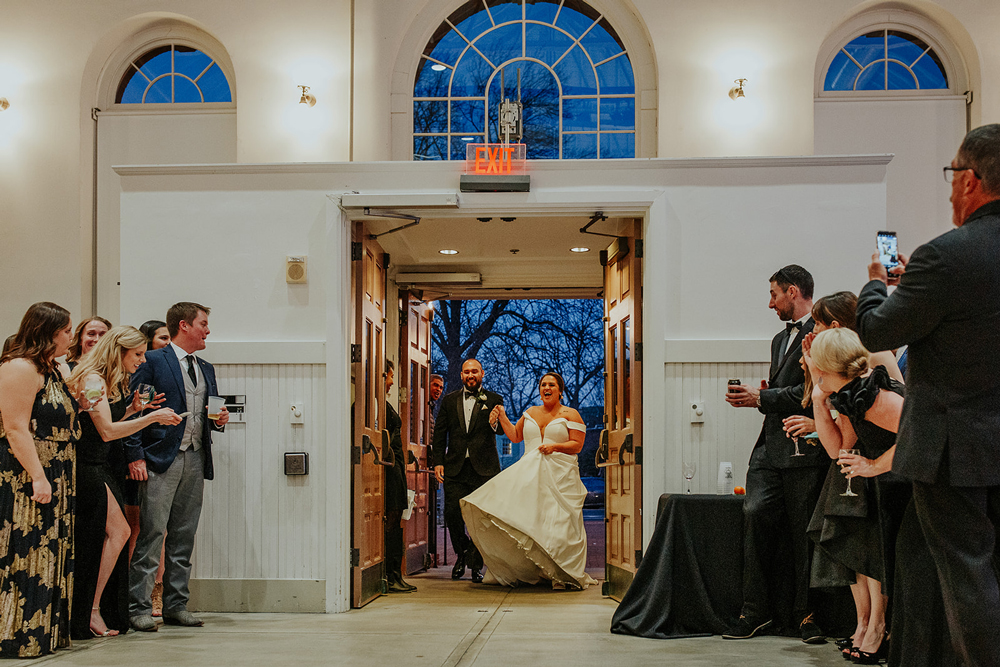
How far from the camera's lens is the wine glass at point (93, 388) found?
513 centimetres

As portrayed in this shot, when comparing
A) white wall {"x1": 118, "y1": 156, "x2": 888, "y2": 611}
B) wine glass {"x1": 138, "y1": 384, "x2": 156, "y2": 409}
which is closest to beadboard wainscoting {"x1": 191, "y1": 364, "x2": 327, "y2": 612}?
white wall {"x1": 118, "y1": 156, "x2": 888, "y2": 611}

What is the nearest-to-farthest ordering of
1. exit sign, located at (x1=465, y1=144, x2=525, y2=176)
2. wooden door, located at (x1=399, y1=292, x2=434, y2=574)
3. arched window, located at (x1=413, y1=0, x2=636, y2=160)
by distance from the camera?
1. exit sign, located at (x1=465, y1=144, x2=525, y2=176)
2. arched window, located at (x1=413, y1=0, x2=636, y2=160)
3. wooden door, located at (x1=399, y1=292, x2=434, y2=574)

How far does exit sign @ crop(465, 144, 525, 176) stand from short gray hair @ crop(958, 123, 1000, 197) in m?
3.95

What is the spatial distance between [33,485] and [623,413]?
402 centimetres

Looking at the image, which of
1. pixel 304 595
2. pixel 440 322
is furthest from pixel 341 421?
pixel 440 322

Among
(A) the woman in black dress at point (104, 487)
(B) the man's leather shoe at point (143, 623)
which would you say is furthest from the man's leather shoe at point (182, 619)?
(A) the woman in black dress at point (104, 487)

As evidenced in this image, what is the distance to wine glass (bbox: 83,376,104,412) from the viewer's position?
513 centimetres

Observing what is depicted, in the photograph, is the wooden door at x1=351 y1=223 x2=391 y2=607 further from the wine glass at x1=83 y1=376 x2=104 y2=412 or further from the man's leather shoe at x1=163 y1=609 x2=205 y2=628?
the wine glass at x1=83 y1=376 x2=104 y2=412

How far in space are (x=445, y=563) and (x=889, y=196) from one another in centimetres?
579

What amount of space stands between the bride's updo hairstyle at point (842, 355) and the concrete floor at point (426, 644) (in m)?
1.41

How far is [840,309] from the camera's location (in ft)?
15.0

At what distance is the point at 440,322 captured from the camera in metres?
24.7

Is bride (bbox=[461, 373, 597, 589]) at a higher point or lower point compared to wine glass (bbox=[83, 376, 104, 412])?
lower

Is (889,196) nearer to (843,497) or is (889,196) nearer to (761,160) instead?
(761,160)
